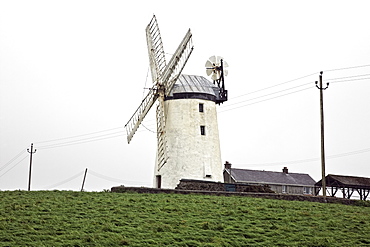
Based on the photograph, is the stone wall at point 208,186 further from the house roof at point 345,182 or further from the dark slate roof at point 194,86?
the house roof at point 345,182

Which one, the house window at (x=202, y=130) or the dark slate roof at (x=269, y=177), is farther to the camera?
the dark slate roof at (x=269, y=177)

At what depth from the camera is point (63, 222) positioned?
18.8 metres

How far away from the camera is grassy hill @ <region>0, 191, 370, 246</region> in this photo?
54.1 feet

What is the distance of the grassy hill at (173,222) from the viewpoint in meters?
16.5

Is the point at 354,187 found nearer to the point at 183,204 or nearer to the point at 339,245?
the point at 183,204

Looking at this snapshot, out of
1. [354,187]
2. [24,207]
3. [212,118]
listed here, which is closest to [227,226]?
[24,207]

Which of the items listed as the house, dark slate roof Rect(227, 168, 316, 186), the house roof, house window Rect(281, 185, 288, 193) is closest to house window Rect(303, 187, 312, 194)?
the house

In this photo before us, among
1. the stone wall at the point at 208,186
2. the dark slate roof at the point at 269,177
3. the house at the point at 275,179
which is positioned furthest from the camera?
the dark slate roof at the point at 269,177

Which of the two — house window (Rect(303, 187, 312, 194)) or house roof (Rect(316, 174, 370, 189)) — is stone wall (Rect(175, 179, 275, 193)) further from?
house window (Rect(303, 187, 312, 194))

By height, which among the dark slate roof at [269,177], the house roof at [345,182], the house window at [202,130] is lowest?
the house roof at [345,182]

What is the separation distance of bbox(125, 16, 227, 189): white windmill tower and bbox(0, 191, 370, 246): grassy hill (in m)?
7.03

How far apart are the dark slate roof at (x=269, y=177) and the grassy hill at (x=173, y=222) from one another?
25.8 metres

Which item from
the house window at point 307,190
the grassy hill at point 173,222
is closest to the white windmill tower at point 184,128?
the grassy hill at point 173,222

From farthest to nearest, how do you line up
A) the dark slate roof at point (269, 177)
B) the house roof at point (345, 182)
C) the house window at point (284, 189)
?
the house window at point (284, 189), the dark slate roof at point (269, 177), the house roof at point (345, 182)
